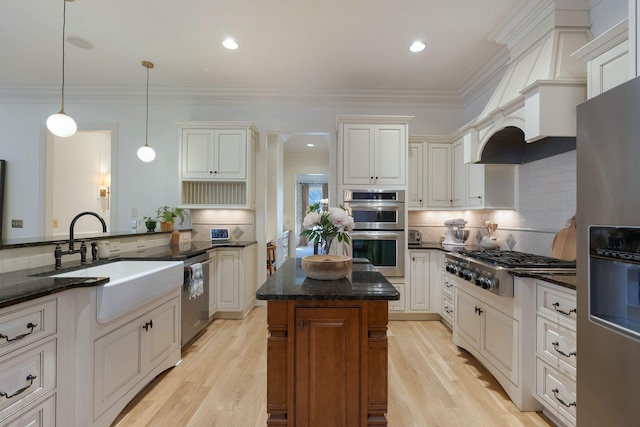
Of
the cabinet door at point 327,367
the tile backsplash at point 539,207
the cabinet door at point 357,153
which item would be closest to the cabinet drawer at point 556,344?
the tile backsplash at point 539,207

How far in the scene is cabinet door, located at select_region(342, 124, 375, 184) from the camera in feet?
11.7

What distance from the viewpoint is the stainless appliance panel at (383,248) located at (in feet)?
11.6

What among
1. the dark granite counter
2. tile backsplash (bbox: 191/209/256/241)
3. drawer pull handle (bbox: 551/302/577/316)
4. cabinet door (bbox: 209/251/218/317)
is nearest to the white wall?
tile backsplash (bbox: 191/209/256/241)

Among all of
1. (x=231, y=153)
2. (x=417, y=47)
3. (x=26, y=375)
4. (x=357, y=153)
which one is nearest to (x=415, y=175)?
(x=357, y=153)

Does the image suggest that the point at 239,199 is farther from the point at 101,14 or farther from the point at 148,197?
the point at 101,14

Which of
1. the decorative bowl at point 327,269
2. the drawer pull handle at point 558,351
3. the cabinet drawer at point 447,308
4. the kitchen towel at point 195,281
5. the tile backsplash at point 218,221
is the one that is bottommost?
the cabinet drawer at point 447,308

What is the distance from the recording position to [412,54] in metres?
3.12

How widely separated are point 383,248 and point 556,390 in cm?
206

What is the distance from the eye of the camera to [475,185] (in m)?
3.27

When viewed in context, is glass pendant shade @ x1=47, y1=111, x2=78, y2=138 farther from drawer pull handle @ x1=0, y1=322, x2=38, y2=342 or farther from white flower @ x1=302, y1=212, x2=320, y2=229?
white flower @ x1=302, y1=212, x2=320, y2=229

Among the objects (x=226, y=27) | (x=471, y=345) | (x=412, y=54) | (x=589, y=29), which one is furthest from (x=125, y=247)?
(x=589, y=29)

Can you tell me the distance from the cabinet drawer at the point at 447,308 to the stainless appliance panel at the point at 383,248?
58 centimetres

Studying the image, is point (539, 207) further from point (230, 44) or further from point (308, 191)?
point (308, 191)

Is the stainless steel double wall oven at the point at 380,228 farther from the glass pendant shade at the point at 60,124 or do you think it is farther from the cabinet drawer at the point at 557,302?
the glass pendant shade at the point at 60,124
